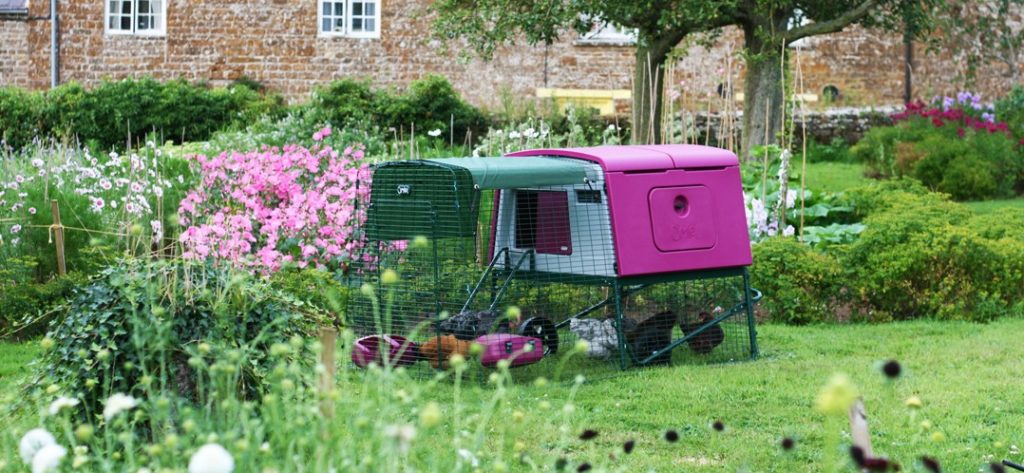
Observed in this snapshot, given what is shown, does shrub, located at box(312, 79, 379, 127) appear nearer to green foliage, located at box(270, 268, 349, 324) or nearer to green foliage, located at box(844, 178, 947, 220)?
green foliage, located at box(844, 178, 947, 220)

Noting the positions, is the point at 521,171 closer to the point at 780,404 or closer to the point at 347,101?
the point at 780,404

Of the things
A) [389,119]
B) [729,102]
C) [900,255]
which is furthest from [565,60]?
[900,255]

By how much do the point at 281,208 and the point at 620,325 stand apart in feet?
9.49

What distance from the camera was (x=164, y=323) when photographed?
4.28 m


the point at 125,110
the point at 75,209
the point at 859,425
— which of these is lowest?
the point at 859,425

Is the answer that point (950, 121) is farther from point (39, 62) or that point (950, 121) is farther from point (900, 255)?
point (39, 62)

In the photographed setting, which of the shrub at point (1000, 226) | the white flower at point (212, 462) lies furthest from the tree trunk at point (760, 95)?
the white flower at point (212, 462)

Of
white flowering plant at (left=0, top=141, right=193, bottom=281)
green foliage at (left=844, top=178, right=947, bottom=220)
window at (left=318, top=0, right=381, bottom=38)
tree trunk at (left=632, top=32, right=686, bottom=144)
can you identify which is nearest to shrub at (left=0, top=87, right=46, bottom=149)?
window at (left=318, top=0, right=381, bottom=38)

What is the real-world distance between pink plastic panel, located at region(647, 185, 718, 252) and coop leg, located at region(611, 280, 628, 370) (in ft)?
0.99

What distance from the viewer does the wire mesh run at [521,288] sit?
6.17 metres

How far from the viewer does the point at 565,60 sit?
78.7ft

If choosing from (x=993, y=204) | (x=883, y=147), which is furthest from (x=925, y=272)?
(x=883, y=147)

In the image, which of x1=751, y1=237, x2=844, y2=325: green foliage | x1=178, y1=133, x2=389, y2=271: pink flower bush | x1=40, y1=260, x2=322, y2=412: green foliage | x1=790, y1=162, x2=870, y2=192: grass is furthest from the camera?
x1=790, y1=162, x2=870, y2=192: grass

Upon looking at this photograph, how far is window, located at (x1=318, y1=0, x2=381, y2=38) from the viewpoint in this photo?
946 inches
